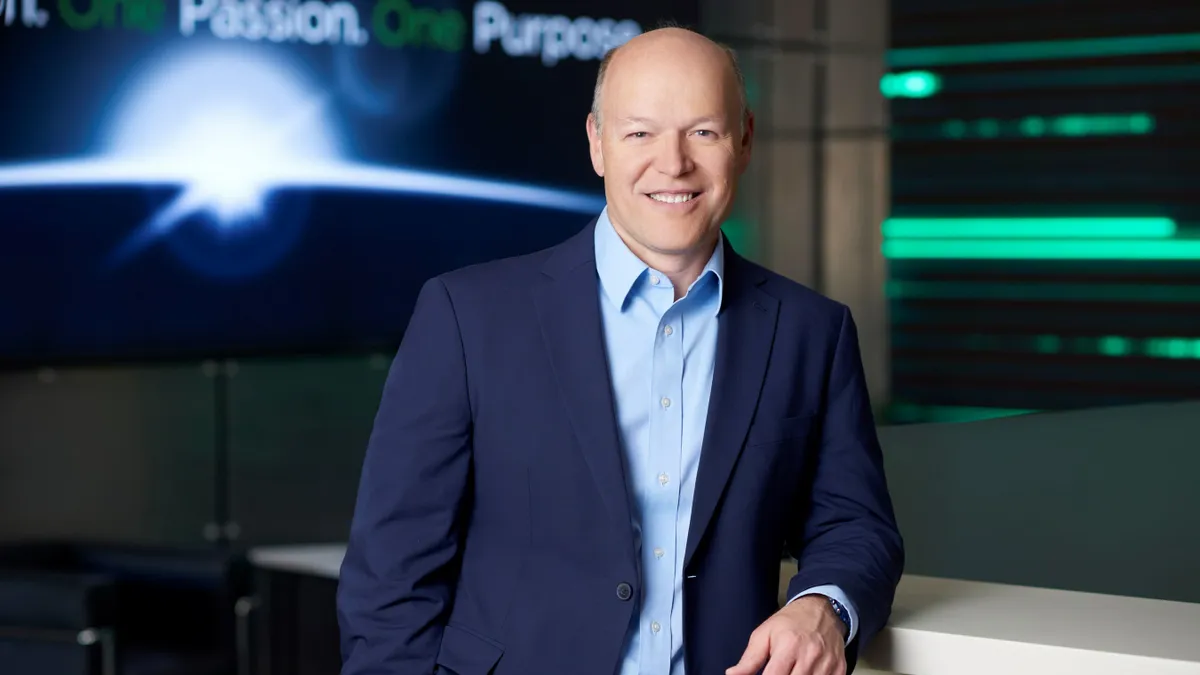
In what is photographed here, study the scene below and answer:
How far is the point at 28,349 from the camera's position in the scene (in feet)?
12.3

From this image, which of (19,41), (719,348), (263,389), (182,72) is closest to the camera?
(719,348)

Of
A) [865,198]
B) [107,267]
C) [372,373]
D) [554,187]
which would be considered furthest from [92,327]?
[865,198]

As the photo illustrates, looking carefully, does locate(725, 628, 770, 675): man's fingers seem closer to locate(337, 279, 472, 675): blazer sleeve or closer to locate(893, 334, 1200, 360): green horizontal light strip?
locate(337, 279, 472, 675): blazer sleeve

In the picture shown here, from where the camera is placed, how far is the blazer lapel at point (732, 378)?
1.77m

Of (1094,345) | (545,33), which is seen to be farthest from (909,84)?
(545,33)

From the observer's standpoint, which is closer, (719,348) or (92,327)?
(719,348)

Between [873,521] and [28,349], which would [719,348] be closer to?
[873,521]

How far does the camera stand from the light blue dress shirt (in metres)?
1.77

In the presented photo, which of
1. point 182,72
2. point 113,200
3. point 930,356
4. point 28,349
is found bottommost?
point 930,356

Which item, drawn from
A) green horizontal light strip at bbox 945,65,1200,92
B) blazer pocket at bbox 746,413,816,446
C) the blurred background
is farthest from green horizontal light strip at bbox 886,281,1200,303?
blazer pocket at bbox 746,413,816,446

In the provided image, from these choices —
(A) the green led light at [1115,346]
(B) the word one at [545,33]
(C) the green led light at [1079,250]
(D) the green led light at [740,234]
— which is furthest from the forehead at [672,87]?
(A) the green led light at [1115,346]

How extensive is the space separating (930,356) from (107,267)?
155 inches

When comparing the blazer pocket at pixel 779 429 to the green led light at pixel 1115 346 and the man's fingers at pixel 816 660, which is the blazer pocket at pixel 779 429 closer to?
the man's fingers at pixel 816 660

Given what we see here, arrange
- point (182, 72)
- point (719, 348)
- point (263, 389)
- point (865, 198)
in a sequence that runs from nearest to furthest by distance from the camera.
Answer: point (719, 348) < point (182, 72) < point (263, 389) < point (865, 198)
